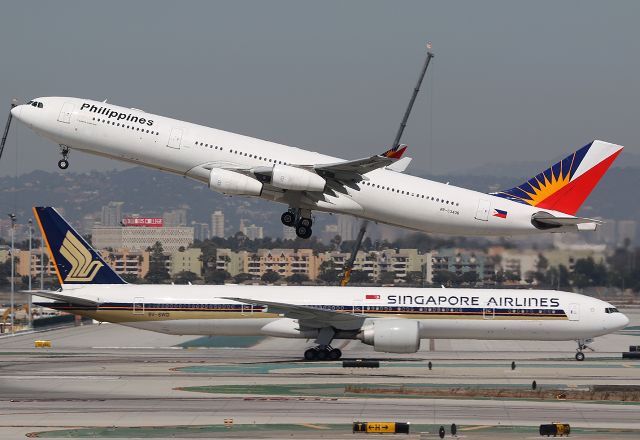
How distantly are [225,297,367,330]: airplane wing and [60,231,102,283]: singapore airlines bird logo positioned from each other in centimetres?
992

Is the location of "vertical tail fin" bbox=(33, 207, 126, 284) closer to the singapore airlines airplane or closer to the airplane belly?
the singapore airlines airplane

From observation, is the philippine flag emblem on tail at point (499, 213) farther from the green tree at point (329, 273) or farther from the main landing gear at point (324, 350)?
the green tree at point (329, 273)

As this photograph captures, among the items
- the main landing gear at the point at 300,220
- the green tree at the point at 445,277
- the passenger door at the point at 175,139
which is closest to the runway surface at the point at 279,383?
the main landing gear at the point at 300,220

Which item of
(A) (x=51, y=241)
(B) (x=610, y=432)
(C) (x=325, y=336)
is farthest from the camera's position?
(A) (x=51, y=241)

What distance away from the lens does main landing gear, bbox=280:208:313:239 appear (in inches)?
2354

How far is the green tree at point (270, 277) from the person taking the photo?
133625mm

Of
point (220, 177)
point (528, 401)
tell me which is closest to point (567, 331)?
point (528, 401)

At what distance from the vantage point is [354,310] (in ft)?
213

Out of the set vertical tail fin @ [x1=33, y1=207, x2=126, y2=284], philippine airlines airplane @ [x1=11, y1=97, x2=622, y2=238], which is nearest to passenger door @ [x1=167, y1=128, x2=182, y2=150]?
philippine airlines airplane @ [x1=11, y1=97, x2=622, y2=238]

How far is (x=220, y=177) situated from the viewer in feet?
184

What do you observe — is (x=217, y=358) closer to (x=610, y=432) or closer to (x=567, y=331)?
(x=567, y=331)

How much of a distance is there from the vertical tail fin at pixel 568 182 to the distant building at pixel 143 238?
118052 millimetres

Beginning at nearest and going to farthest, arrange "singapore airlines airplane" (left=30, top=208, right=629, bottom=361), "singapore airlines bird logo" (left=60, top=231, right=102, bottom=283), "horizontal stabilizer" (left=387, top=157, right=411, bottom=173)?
"horizontal stabilizer" (left=387, top=157, right=411, bottom=173) < "singapore airlines airplane" (left=30, top=208, right=629, bottom=361) < "singapore airlines bird logo" (left=60, top=231, right=102, bottom=283)

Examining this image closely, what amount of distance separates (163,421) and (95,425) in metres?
2.49
